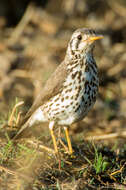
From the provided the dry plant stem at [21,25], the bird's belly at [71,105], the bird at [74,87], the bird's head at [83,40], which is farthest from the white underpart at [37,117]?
the dry plant stem at [21,25]

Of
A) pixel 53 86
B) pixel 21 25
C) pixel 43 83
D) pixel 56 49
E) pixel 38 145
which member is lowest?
pixel 38 145

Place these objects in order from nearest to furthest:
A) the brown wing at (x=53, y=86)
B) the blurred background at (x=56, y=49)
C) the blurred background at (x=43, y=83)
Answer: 1. the blurred background at (x=43, y=83)
2. the brown wing at (x=53, y=86)
3. the blurred background at (x=56, y=49)

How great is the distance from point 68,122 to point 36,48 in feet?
14.6

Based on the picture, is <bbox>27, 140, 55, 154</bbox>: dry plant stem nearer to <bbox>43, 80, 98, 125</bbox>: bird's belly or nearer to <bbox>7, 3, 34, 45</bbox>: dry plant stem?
<bbox>43, 80, 98, 125</bbox>: bird's belly

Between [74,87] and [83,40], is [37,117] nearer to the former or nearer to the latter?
[74,87]

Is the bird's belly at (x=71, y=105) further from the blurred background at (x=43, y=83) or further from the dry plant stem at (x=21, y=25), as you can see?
the dry plant stem at (x=21, y=25)

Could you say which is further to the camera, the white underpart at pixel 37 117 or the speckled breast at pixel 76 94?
the white underpart at pixel 37 117

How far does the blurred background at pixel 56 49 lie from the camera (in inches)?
292

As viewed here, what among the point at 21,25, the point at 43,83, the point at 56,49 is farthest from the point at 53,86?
the point at 21,25

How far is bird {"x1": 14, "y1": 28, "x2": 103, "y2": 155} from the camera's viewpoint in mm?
4539

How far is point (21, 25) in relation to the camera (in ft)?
31.0

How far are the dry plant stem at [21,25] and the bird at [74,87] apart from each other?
14.8ft

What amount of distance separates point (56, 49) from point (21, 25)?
1.20 meters

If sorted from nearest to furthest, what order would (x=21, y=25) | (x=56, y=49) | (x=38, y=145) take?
1. (x=38, y=145)
2. (x=56, y=49)
3. (x=21, y=25)
